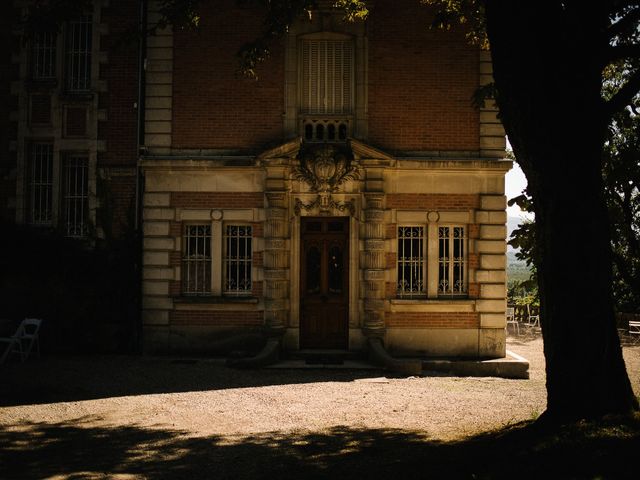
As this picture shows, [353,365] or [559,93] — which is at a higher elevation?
[559,93]

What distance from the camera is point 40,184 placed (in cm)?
1423

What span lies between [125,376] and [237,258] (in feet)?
11.8

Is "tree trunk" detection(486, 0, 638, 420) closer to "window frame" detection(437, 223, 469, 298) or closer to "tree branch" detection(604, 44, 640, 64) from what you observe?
"tree branch" detection(604, 44, 640, 64)

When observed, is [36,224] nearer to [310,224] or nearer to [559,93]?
[310,224]

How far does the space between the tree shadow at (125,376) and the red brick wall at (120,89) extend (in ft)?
15.6

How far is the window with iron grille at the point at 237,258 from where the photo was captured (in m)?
12.9

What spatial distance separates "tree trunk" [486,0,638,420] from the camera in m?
5.71

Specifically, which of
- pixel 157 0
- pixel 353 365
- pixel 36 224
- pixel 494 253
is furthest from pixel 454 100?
pixel 36 224

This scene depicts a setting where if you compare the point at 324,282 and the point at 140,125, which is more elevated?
the point at 140,125

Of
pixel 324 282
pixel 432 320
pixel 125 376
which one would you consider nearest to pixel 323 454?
pixel 125 376

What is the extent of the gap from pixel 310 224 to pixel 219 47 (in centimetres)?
440

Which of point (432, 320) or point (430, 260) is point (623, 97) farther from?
point (432, 320)

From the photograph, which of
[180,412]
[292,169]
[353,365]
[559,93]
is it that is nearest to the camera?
[559,93]

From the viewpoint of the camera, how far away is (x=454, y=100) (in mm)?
12961
